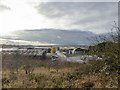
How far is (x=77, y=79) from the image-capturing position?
17.5 meters

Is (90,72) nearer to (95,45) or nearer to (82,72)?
(82,72)

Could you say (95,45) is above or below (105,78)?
above

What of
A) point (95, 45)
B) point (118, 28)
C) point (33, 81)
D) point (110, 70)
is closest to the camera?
point (118, 28)

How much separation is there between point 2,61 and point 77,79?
13134 mm

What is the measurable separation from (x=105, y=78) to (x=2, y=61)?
1534 cm

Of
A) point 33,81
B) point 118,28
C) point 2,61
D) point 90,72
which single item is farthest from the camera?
point 2,61

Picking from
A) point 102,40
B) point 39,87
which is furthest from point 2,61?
point 102,40

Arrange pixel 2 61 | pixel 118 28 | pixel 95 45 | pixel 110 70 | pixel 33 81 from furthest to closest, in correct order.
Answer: pixel 2 61, pixel 33 81, pixel 95 45, pixel 110 70, pixel 118 28

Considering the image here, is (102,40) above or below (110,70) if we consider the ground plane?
above

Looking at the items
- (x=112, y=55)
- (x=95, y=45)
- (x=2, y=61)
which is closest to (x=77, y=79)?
(x=95, y=45)

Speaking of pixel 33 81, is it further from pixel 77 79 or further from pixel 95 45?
pixel 95 45

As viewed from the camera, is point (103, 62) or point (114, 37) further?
point (103, 62)

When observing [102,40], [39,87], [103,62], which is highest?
[102,40]

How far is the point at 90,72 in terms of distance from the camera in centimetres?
1855
